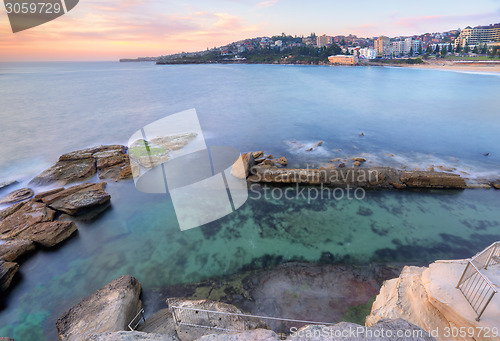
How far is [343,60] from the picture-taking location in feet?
393

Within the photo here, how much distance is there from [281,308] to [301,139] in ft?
51.6

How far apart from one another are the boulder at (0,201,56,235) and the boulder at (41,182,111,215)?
41cm

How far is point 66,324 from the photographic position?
5957 millimetres

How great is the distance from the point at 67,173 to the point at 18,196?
2604 millimetres

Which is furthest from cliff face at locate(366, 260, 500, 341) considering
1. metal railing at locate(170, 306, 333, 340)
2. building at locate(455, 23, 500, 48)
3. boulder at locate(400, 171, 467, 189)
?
building at locate(455, 23, 500, 48)

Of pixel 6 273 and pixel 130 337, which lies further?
pixel 6 273

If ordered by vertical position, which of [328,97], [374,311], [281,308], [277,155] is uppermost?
[328,97]

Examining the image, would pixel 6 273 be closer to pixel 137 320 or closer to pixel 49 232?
pixel 49 232

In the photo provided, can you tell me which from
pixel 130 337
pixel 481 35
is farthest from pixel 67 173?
pixel 481 35

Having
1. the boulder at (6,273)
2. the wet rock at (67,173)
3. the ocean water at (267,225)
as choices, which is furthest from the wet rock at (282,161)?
the boulder at (6,273)

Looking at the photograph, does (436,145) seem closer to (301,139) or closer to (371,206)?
(301,139)

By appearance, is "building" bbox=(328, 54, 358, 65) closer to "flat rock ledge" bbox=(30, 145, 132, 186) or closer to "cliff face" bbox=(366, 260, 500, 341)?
"flat rock ledge" bbox=(30, 145, 132, 186)

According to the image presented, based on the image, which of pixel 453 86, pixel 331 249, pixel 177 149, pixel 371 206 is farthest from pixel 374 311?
pixel 453 86

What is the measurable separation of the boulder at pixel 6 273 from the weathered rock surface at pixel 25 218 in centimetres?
185
